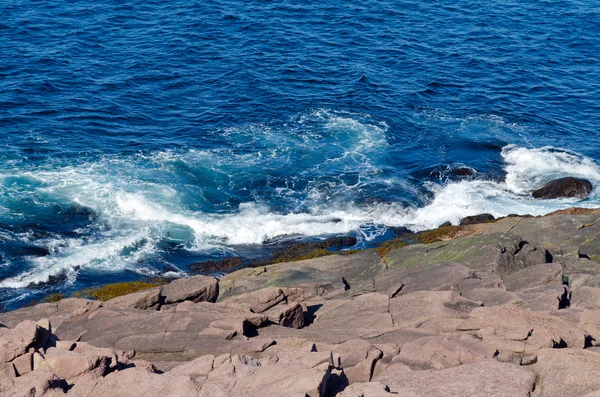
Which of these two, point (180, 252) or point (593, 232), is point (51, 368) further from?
point (593, 232)

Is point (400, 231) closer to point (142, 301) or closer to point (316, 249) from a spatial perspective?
point (316, 249)

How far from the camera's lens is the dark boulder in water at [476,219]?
198ft

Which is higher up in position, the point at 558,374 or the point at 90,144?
the point at 558,374

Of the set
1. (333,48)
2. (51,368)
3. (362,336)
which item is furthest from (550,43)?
(51,368)

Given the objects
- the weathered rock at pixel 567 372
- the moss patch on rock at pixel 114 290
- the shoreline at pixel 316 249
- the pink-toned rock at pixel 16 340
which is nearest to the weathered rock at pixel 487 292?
the weathered rock at pixel 567 372

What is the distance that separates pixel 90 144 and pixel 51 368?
45853 millimetres

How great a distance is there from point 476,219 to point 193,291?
2833cm

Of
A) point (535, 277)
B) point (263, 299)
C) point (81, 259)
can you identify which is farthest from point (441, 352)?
point (81, 259)

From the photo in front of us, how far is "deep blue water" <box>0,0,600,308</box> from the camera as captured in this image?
58.9 metres

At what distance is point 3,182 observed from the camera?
63.4 meters

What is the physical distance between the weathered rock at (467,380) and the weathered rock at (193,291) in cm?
1466

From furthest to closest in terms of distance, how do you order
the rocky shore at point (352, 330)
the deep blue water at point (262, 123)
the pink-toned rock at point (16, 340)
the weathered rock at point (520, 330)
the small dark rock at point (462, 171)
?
the small dark rock at point (462, 171)
the deep blue water at point (262, 123)
the weathered rock at point (520, 330)
the pink-toned rock at point (16, 340)
the rocky shore at point (352, 330)

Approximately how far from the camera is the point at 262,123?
7525 cm

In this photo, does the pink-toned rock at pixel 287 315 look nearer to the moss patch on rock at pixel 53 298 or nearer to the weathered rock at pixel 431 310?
the weathered rock at pixel 431 310
